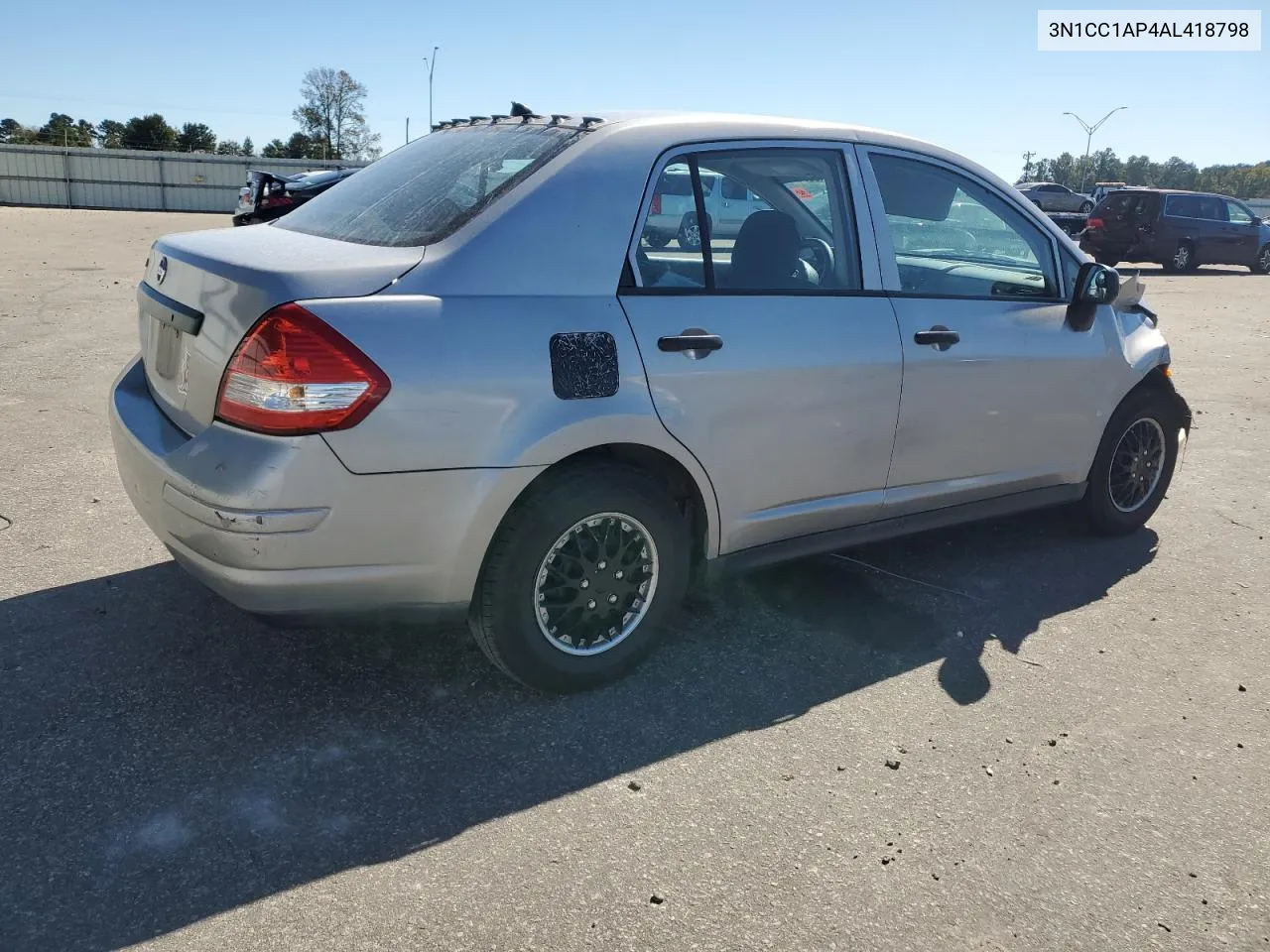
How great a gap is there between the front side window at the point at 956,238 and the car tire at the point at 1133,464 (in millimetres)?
834

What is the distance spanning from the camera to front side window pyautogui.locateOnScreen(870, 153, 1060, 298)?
4.11 m

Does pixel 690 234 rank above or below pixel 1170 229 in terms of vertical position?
below

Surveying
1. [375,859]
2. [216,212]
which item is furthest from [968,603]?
[216,212]

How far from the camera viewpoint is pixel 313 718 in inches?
128

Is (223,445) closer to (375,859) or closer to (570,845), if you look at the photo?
(375,859)

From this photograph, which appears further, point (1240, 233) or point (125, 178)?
point (125, 178)

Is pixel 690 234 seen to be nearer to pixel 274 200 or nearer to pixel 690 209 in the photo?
pixel 690 209

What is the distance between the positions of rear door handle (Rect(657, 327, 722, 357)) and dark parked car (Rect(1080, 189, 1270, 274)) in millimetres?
21035

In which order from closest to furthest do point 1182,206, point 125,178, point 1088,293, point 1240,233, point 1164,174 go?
1. point 1088,293
2. point 1182,206
3. point 1240,233
4. point 125,178
5. point 1164,174

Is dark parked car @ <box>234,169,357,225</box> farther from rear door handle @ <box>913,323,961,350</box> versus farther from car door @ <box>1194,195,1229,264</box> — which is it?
car door @ <box>1194,195,1229,264</box>

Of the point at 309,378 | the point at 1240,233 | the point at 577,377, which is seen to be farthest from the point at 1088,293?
the point at 1240,233

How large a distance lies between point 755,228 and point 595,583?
136 cm

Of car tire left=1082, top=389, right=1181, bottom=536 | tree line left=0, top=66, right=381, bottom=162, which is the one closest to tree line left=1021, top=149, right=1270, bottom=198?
tree line left=0, top=66, right=381, bottom=162

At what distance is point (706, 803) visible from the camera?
2.97 metres
